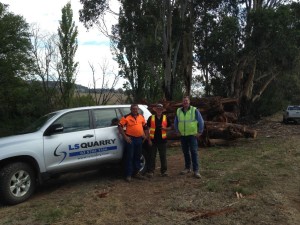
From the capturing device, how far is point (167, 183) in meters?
8.39

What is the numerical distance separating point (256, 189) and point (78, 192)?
140 inches

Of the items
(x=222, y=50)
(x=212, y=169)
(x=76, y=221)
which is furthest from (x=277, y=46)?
(x=76, y=221)

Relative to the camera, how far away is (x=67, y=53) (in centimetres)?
3278

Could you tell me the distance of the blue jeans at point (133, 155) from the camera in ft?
28.1

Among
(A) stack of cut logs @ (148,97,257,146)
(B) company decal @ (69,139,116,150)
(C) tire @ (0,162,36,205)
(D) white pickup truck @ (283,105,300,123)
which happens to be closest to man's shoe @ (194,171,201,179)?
(B) company decal @ (69,139,116,150)

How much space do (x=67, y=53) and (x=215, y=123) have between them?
68.8 feet

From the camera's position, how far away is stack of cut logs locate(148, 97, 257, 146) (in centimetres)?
1452

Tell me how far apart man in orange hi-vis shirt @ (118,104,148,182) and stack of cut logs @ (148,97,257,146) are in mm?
5114

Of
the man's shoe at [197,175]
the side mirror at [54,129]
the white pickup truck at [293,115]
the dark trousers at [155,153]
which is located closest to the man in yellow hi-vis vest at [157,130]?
the dark trousers at [155,153]

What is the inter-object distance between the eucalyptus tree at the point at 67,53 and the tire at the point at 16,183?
2124cm

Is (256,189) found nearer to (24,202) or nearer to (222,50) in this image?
(24,202)

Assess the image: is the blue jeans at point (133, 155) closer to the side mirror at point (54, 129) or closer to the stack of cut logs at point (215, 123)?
the side mirror at point (54, 129)

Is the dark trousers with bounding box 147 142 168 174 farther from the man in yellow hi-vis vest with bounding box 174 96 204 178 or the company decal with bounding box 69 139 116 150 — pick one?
the company decal with bounding box 69 139 116 150

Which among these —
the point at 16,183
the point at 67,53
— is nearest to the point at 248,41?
the point at 67,53
